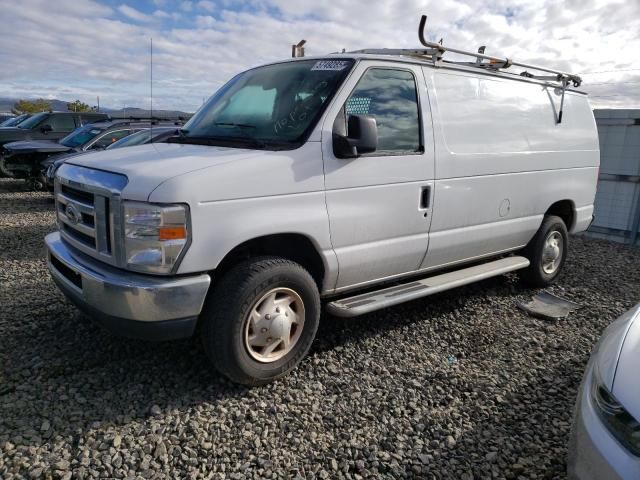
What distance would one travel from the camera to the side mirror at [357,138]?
3.20m

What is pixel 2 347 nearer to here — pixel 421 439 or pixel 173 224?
pixel 173 224

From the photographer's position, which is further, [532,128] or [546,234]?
[546,234]

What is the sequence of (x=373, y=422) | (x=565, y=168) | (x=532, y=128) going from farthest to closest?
1. (x=565, y=168)
2. (x=532, y=128)
3. (x=373, y=422)

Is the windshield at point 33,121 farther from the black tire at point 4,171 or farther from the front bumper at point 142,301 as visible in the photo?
the front bumper at point 142,301

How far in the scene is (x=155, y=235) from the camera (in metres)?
2.73

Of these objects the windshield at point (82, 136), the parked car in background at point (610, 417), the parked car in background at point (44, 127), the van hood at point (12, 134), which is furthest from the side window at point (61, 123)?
the parked car in background at point (610, 417)

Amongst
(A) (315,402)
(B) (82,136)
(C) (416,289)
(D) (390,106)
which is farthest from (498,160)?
(B) (82,136)

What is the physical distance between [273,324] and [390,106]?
72.5 inches

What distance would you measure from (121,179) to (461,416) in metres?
2.52

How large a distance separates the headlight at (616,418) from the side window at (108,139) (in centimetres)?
1042

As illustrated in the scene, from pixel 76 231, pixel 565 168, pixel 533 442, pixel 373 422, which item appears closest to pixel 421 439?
pixel 373 422

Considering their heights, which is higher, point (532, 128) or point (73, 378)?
point (532, 128)

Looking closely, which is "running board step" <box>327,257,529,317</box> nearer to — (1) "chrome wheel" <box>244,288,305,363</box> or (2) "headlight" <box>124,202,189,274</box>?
(1) "chrome wheel" <box>244,288,305,363</box>

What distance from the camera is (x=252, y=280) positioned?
119 inches
